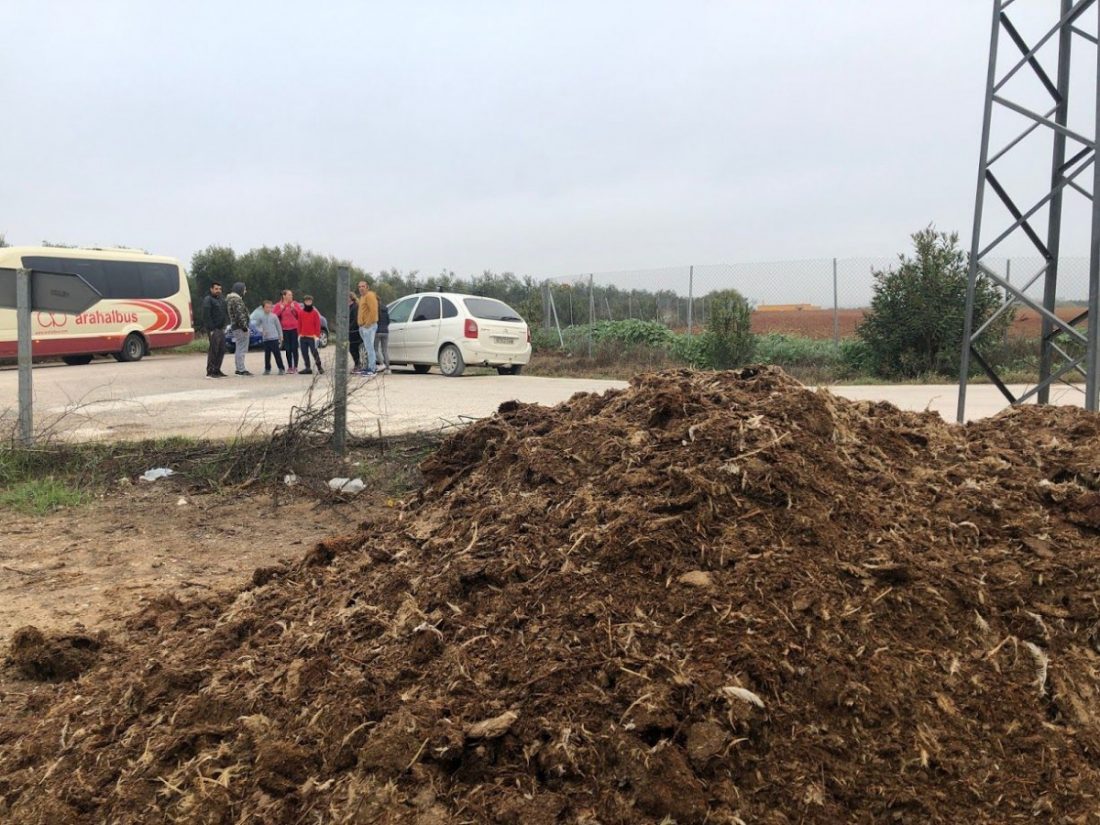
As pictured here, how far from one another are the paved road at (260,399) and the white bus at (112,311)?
2.77m

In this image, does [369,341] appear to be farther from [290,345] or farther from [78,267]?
[78,267]

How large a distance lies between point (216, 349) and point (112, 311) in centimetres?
810

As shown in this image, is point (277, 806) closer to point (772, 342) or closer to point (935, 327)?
point (935, 327)

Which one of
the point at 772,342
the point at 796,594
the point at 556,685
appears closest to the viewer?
the point at 556,685

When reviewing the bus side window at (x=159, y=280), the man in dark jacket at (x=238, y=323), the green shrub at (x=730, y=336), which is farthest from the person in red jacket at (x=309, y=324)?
the bus side window at (x=159, y=280)

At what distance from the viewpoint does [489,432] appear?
381 cm

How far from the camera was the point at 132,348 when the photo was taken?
22594mm

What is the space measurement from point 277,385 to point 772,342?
11.2 meters

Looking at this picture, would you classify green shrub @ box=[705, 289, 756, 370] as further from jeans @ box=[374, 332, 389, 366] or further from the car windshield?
jeans @ box=[374, 332, 389, 366]

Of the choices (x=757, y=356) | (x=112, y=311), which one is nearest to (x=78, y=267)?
(x=112, y=311)

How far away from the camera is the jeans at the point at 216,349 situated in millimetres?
15477

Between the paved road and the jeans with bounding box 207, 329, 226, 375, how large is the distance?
29 centimetres

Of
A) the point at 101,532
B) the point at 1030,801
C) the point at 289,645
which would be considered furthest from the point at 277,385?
the point at 1030,801

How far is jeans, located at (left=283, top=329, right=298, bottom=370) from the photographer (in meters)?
16.3
